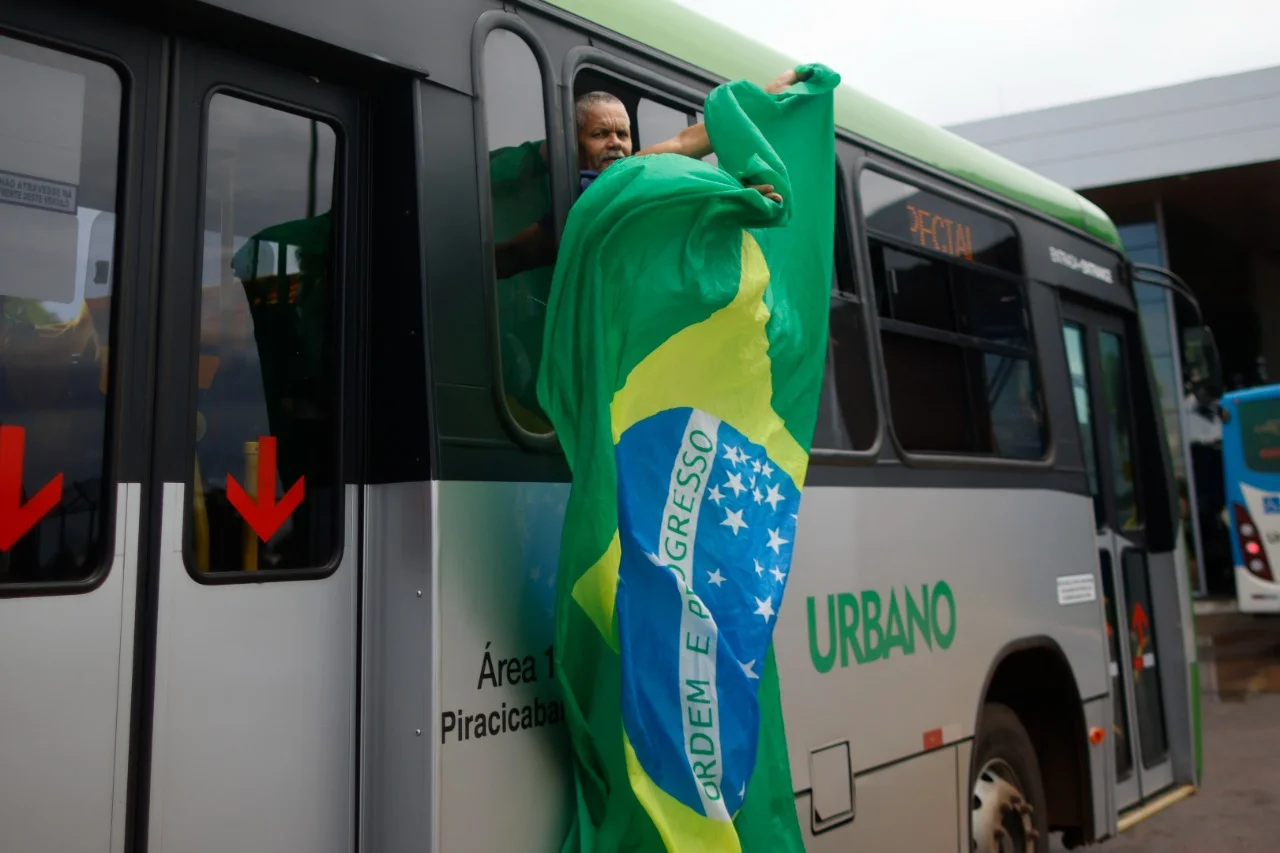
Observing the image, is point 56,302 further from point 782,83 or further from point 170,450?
point 782,83

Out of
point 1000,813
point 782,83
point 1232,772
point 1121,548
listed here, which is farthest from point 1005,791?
point 1232,772

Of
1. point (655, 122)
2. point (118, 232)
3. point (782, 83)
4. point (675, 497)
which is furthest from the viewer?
point (655, 122)

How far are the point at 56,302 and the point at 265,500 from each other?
56cm

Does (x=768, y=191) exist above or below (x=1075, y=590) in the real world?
above

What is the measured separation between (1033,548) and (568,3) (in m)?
2.99

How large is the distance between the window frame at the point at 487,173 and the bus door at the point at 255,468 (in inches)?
11.6

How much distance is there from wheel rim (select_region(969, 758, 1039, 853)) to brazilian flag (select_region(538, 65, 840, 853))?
1931 mm

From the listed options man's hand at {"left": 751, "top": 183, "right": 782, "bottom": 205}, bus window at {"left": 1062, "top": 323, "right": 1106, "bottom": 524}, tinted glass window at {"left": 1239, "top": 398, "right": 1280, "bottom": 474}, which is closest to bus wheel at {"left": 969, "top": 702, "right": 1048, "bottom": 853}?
bus window at {"left": 1062, "top": 323, "right": 1106, "bottom": 524}

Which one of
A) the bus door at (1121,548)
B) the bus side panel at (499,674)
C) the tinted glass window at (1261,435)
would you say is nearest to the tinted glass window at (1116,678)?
the bus door at (1121,548)

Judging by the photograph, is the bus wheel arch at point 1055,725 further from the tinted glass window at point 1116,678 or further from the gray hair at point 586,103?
the gray hair at point 586,103

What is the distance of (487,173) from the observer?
2773 millimetres

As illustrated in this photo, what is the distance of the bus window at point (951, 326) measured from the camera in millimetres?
4266

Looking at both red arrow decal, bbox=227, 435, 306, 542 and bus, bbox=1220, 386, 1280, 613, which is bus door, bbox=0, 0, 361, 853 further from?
bus, bbox=1220, 386, 1280, 613

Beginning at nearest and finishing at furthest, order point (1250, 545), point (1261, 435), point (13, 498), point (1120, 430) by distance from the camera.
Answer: point (13, 498), point (1120, 430), point (1250, 545), point (1261, 435)
